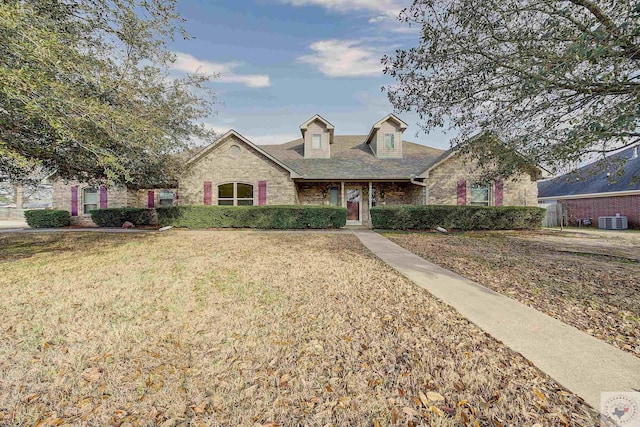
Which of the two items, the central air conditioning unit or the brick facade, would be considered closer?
the brick facade

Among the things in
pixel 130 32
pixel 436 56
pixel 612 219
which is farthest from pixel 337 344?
pixel 612 219

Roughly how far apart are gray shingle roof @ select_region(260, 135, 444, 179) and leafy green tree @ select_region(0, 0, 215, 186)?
7938mm

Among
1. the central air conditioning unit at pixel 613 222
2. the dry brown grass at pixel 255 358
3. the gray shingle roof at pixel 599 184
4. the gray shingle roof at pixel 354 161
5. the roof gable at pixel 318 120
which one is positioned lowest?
the dry brown grass at pixel 255 358

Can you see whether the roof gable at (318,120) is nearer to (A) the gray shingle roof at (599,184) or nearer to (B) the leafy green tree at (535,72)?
(B) the leafy green tree at (535,72)

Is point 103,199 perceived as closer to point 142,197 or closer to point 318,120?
point 142,197

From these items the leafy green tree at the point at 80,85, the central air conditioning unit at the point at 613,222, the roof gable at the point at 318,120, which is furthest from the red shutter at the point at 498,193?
the leafy green tree at the point at 80,85

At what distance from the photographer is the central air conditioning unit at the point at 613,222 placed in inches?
602

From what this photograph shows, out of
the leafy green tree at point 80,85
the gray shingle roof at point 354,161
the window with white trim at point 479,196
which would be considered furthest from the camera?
the gray shingle roof at point 354,161

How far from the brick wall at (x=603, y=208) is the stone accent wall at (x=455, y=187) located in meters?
6.82

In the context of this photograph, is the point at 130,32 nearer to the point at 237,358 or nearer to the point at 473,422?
the point at 237,358

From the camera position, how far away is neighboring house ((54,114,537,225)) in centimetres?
1418

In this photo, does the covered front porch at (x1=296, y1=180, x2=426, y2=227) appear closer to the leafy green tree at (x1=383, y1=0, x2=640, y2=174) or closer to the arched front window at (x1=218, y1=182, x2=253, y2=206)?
the arched front window at (x1=218, y1=182, x2=253, y2=206)

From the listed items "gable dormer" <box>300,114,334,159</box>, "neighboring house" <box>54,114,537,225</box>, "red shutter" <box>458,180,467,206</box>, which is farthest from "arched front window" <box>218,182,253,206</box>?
"red shutter" <box>458,180,467,206</box>

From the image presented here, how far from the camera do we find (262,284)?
185 inches
